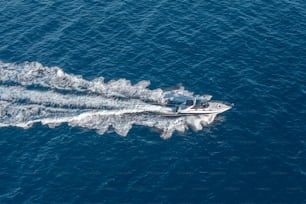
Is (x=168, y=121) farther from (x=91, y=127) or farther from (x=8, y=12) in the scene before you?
(x=8, y=12)

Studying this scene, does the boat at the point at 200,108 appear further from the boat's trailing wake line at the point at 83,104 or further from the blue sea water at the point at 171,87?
the blue sea water at the point at 171,87

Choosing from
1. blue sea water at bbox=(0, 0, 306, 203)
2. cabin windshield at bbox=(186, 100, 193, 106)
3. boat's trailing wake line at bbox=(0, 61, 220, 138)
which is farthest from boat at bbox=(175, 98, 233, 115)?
blue sea water at bbox=(0, 0, 306, 203)

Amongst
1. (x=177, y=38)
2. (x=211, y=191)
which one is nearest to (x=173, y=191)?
(x=211, y=191)

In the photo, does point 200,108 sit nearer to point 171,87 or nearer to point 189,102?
point 189,102

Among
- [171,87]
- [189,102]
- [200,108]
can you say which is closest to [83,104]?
[171,87]

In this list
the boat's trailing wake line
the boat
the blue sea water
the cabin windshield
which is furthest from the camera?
the cabin windshield

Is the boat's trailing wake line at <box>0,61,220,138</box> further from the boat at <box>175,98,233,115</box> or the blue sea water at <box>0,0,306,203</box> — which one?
the blue sea water at <box>0,0,306,203</box>
